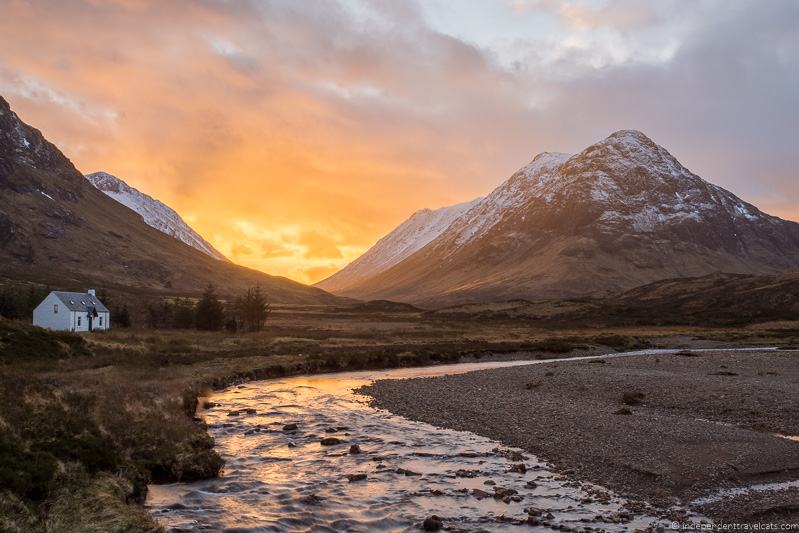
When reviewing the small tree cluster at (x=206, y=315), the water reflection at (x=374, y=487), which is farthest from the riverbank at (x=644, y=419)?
the small tree cluster at (x=206, y=315)

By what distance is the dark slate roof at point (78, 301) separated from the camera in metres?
90.7

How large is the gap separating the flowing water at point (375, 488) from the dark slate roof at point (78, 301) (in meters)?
69.6

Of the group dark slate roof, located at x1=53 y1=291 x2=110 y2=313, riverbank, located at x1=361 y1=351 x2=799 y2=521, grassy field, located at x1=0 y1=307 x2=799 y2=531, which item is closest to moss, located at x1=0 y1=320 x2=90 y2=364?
grassy field, located at x1=0 y1=307 x2=799 y2=531

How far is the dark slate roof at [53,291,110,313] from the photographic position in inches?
3570

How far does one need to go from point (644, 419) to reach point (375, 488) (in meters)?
17.9

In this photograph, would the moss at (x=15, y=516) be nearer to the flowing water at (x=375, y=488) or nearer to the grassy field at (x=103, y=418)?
the grassy field at (x=103, y=418)

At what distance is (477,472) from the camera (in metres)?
24.2

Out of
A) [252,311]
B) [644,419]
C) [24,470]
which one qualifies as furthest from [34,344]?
[252,311]

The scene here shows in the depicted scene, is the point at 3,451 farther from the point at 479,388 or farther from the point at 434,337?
the point at 434,337

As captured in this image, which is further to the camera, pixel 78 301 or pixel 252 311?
pixel 252 311

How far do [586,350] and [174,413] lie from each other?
74092 millimetres

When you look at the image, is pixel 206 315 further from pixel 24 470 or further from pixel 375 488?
pixel 24 470

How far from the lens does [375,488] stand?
22.7m

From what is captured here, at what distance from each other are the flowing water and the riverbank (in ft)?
6.74
